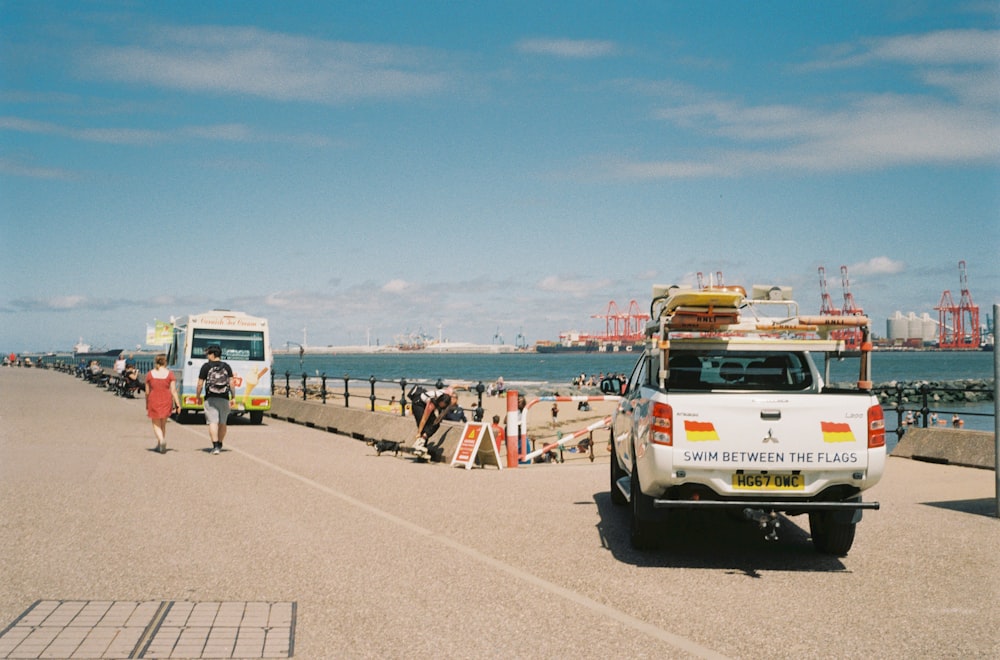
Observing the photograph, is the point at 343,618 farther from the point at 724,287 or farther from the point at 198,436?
the point at 198,436

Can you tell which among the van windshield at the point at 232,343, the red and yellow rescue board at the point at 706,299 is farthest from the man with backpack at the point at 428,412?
the van windshield at the point at 232,343

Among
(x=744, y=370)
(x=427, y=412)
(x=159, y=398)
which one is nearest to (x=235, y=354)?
(x=159, y=398)

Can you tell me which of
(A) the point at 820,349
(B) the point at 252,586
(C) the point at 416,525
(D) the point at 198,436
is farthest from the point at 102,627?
(D) the point at 198,436

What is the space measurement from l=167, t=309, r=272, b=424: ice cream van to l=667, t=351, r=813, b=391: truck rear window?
18.9 metres

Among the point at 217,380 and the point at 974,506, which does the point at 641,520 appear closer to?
the point at 974,506

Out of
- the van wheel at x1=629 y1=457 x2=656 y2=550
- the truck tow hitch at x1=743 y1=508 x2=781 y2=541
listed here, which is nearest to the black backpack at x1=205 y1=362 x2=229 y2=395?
the van wheel at x1=629 y1=457 x2=656 y2=550

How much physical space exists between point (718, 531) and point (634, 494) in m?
1.98

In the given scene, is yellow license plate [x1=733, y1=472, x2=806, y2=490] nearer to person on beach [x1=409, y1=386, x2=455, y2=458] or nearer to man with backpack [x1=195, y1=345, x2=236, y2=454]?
person on beach [x1=409, y1=386, x2=455, y2=458]

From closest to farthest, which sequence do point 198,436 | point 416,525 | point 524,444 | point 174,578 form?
point 174,578 → point 416,525 → point 524,444 → point 198,436

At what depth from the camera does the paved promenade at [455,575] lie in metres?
6.15

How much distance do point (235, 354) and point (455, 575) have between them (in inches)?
829

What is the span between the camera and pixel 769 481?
8.41m

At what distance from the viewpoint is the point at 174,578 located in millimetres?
7750

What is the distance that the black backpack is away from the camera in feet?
62.7
